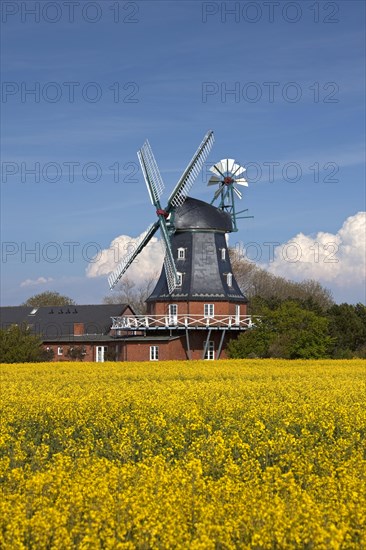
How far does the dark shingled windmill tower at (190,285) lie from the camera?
60.1 metres

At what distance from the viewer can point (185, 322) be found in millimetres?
59312

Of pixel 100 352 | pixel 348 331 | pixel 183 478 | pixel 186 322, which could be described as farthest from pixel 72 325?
pixel 183 478

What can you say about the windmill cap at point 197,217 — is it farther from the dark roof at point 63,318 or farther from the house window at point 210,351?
the dark roof at point 63,318

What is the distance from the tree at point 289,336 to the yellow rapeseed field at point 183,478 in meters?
33.6

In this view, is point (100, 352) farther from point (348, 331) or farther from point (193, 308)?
point (348, 331)

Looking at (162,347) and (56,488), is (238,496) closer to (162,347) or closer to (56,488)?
(56,488)

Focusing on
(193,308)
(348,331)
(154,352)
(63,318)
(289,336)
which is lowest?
(154,352)

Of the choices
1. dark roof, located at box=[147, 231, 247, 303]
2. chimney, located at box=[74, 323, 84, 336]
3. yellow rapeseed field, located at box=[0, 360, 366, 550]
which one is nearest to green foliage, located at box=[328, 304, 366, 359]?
dark roof, located at box=[147, 231, 247, 303]

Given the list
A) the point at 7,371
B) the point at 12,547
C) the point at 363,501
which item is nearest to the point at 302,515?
the point at 363,501

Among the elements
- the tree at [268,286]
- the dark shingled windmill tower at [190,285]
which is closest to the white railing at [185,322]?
the dark shingled windmill tower at [190,285]

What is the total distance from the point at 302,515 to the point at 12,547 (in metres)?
3.14

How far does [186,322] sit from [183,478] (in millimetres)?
48829

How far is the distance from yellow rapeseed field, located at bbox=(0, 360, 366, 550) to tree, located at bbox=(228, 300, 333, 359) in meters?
33.6

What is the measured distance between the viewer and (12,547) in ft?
27.8
